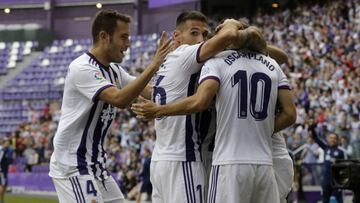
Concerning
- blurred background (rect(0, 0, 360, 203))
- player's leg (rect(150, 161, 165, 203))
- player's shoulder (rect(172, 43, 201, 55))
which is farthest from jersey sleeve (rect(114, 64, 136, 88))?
blurred background (rect(0, 0, 360, 203))

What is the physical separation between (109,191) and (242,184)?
3.64 ft

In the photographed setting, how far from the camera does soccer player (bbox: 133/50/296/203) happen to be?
6164 mm

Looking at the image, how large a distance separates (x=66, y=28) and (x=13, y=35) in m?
2.54

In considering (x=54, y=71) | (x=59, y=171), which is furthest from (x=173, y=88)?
(x=54, y=71)

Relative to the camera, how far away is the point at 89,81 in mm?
6473

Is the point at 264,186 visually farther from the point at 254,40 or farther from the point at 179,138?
the point at 254,40

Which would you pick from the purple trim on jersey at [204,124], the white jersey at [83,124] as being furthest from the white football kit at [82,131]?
the purple trim on jersey at [204,124]

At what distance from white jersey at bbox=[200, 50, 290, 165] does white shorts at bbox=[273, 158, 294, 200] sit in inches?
27.3

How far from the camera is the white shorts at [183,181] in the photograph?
21.5 feet

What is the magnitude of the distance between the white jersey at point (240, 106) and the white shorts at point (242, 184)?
0.05 m

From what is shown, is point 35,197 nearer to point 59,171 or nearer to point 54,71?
point 54,71

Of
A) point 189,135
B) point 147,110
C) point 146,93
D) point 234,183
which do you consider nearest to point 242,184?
point 234,183

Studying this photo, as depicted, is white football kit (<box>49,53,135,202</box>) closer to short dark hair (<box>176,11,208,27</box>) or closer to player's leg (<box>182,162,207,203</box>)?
player's leg (<box>182,162,207,203</box>)

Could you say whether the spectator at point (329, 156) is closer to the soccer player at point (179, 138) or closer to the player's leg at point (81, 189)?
the soccer player at point (179, 138)
